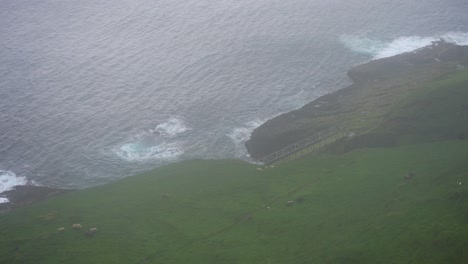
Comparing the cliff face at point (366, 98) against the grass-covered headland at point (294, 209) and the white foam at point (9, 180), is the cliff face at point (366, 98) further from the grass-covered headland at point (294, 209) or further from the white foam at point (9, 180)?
the white foam at point (9, 180)

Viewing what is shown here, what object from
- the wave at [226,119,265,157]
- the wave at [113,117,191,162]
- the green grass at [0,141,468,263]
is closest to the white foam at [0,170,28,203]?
the green grass at [0,141,468,263]

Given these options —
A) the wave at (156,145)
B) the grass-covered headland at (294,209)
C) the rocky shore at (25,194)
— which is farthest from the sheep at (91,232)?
the wave at (156,145)

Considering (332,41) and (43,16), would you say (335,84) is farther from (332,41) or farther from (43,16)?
(43,16)

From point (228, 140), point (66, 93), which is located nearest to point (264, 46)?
point (228, 140)

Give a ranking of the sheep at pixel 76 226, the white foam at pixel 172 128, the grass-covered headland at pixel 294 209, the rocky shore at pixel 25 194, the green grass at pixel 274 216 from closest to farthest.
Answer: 1. the green grass at pixel 274 216
2. the grass-covered headland at pixel 294 209
3. the sheep at pixel 76 226
4. the rocky shore at pixel 25 194
5. the white foam at pixel 172 128

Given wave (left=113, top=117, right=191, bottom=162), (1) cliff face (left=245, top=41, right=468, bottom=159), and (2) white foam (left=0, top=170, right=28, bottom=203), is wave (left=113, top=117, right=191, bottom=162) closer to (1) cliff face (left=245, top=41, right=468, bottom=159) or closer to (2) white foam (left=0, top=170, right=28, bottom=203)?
(1) cliff face (left=245, top=41, right=468, bottom=159)

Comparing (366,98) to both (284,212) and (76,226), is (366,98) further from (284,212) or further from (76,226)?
(76,226)
